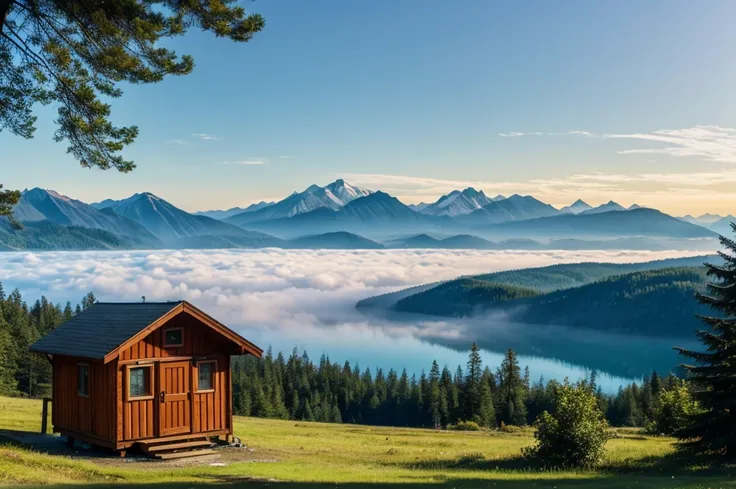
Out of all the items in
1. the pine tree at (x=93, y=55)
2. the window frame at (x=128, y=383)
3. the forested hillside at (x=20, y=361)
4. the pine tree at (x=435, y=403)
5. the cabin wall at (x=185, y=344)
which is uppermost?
the pine tree at (x=93, y=55)

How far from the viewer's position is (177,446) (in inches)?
1188

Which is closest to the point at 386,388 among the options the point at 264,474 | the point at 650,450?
the point at 650,450

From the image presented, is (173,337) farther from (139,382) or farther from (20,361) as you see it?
(20,361)

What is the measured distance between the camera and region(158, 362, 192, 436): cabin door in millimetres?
30188

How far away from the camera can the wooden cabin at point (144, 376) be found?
29.2 meters

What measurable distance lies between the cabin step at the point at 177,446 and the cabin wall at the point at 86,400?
161cm

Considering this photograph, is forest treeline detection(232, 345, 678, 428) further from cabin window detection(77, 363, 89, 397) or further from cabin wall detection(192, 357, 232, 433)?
cabin window detection(77, 363, 89, 397)

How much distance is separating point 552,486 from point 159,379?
16.7 meters

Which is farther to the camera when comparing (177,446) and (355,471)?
(177,446)

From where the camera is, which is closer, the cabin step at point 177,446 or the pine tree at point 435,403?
the cabin step at point 177,446

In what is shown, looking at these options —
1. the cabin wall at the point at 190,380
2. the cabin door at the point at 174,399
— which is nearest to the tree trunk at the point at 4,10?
the cabin wall at the point at 190,380

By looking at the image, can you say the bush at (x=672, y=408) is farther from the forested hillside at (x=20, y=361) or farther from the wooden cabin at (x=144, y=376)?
the forested hillside at (x=20, y=361)

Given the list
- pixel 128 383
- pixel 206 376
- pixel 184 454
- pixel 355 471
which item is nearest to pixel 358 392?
pixel 206 376

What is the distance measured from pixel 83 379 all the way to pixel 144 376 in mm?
3193
